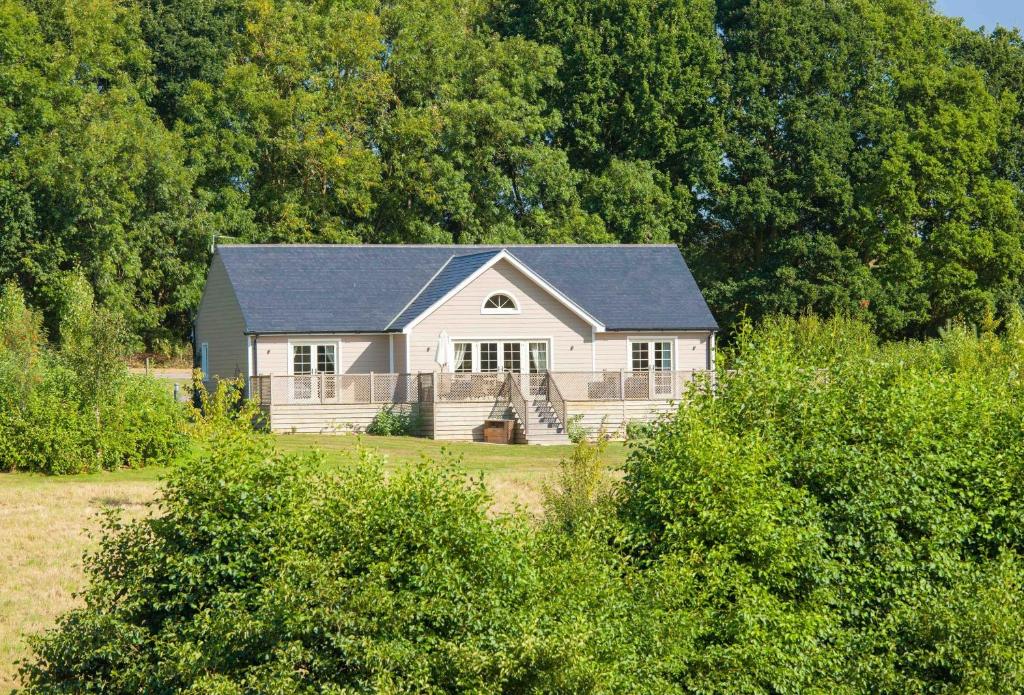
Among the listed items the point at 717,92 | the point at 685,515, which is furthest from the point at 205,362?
the point at 685,515

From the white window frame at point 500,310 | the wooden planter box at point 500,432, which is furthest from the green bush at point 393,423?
the white window frame at point 500,310

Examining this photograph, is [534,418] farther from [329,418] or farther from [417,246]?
[417,246]

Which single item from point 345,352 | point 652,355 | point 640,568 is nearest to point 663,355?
point 652,355

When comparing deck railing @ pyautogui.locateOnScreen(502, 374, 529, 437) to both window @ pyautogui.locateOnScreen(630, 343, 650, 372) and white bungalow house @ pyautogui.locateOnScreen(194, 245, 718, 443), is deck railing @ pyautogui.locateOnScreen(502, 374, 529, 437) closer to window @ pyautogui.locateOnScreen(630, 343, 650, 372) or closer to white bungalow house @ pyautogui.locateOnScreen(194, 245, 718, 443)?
white bungalow house @ pyautogui.locateOnScreen(194, 245, 718, 443)

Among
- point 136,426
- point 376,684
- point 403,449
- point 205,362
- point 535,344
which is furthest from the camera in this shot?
point 205,362

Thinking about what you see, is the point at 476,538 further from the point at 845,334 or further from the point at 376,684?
the point at 845,334

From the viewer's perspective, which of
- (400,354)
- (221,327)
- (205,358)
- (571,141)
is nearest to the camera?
(400,354)
